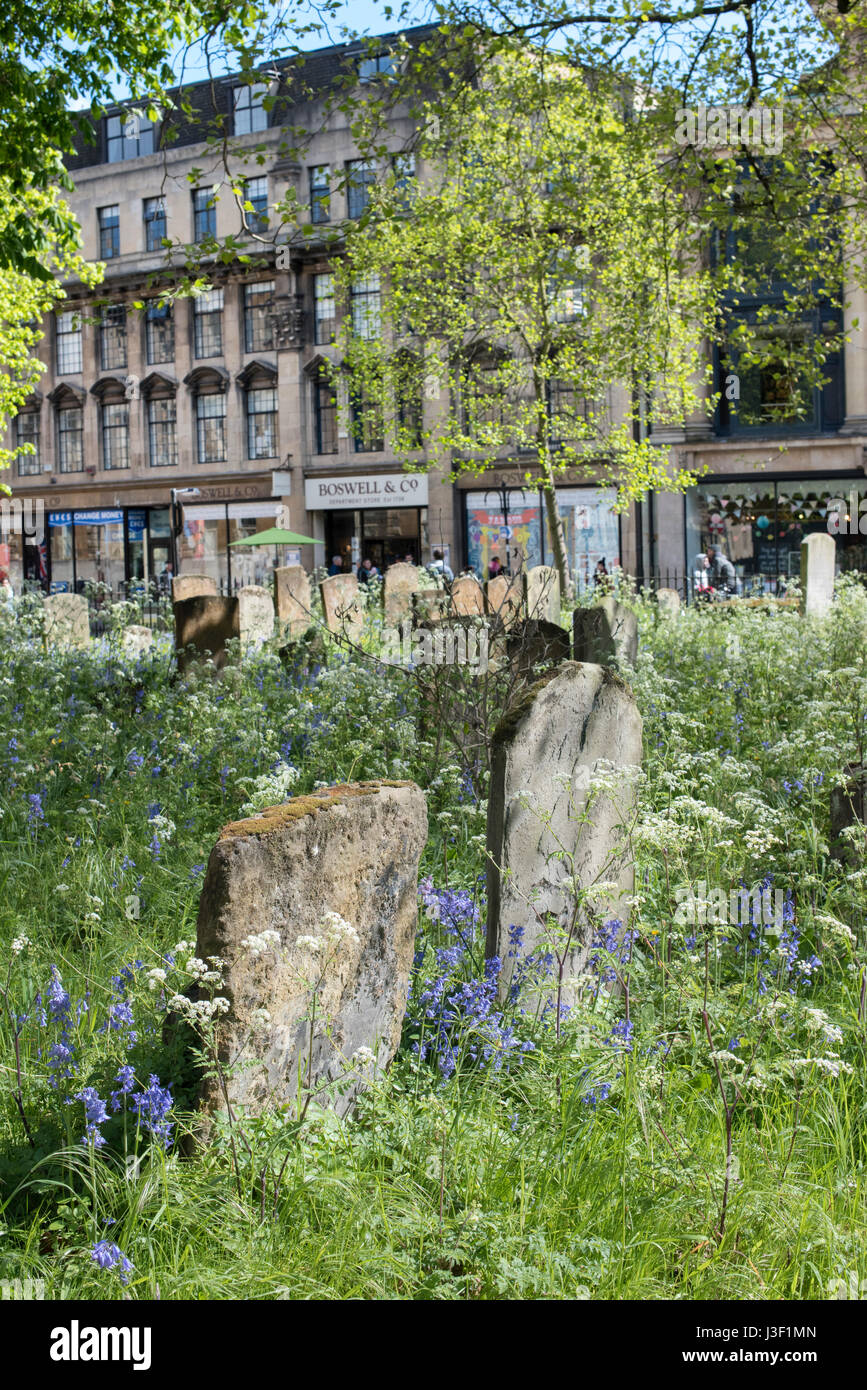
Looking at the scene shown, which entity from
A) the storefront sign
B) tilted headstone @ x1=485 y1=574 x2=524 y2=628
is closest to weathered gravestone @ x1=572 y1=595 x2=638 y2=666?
Answer: tilted headstone @ x1=485 y1=574 x2=524 y2=628

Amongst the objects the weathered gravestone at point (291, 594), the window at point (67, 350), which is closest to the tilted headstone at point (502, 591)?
the weathered gravestone at point (291, 594)

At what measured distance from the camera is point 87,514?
4300 centimetres

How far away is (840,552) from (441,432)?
11.9 meters

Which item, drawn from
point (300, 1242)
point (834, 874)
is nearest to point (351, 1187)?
point (300, 1242)

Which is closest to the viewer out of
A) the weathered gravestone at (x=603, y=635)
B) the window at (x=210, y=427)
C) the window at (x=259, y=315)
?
the weathered gravestone at (x=603, y=635)

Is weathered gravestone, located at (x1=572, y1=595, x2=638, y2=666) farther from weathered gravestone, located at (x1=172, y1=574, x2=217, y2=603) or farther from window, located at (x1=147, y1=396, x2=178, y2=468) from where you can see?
window, located at (x1=147, y1=396, x2=178, y2=468)

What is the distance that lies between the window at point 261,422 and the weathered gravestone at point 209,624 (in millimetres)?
30504

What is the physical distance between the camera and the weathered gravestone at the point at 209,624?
10062 mm

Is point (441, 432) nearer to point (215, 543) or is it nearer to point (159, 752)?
point (215, 543)

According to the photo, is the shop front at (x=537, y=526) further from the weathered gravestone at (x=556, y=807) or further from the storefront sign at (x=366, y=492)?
the weathered gravestone at (x=556, y=807)

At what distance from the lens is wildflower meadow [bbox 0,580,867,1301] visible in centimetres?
257

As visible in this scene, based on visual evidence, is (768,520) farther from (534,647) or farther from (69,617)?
(534,647)

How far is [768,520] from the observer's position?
104 feet

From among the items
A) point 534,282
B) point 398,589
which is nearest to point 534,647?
point 398,589
